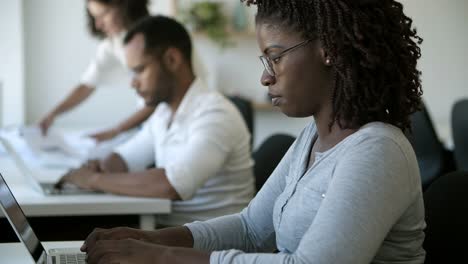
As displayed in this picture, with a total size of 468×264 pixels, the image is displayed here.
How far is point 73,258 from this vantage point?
145 centimetres

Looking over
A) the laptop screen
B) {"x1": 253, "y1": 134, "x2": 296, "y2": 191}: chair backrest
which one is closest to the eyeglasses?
the laptop screen

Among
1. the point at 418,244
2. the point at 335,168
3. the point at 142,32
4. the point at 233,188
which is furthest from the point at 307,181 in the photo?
the point at 142,32

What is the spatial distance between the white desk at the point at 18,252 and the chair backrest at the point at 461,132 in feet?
7.42

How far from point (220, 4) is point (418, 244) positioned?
13.7ft

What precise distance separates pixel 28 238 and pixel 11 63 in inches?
157

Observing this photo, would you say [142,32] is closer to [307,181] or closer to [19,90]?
[307,181]

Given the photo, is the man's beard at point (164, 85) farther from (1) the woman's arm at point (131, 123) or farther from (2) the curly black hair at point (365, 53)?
(2) the curly black hair at point (365, 53)

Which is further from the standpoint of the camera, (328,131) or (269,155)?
(269,155)

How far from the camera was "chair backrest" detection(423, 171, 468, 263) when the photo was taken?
1.36 m

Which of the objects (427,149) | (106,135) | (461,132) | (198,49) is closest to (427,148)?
(427,149)

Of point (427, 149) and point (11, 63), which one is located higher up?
point (11, 63)

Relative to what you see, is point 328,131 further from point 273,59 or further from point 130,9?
point 130,9

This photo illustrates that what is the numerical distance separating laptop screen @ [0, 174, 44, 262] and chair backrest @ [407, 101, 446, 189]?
2218mm

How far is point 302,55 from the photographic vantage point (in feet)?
4.29
